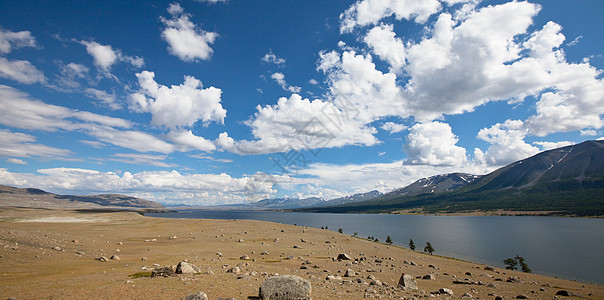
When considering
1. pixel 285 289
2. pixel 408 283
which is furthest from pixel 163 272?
pixel 408 283

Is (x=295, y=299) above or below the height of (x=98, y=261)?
above

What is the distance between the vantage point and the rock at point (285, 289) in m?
15.0

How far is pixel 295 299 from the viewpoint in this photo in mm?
14844

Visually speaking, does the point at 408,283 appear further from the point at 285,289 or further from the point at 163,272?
the point at 163,272

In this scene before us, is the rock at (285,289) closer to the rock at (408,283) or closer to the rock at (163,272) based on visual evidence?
the rock at (163,272)

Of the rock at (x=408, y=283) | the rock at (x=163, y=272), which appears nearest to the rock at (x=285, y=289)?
the rock at (x=163, y=272)

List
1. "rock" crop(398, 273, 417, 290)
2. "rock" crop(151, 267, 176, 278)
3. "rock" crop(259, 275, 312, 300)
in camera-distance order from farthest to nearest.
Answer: "rock" crop(398, 273, 417, 290), "rock" crop(151, 267, 176, 278), "rock" crop(259, 275, 312, 300)

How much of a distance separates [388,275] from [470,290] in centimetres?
750

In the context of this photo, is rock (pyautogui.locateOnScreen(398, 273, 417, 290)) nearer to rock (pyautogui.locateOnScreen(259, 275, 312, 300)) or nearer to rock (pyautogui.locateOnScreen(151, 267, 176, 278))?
rock (pyautogui.locateOnScreen(259, 275, 312, 300))

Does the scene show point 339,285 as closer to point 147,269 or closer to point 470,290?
point 470,290

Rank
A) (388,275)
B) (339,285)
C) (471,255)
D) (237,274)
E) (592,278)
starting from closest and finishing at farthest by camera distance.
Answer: (339,285) < (237,274) < (388,275) < (592,278) < (471,255)

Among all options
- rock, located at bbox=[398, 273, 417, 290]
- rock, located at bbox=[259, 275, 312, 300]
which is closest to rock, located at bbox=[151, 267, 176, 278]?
rock, located at bbox=[259, 275, 312, 300]

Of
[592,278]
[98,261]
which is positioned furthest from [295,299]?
[592,278]

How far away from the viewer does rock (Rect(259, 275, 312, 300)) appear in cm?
1502
